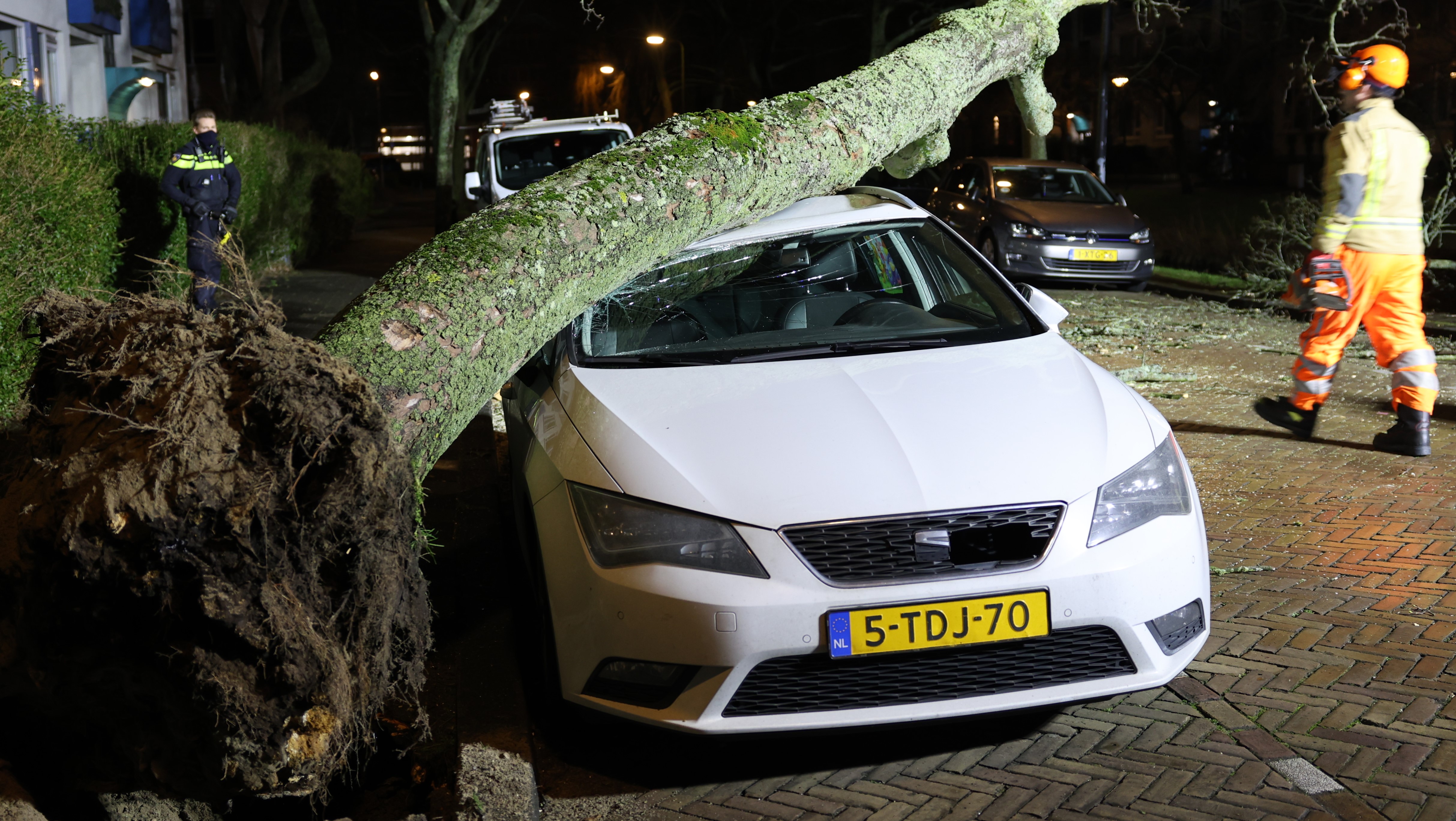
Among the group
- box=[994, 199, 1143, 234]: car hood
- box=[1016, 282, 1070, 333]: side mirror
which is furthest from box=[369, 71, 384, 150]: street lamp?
box=[1016, 282, 1070, 333]: side mirror

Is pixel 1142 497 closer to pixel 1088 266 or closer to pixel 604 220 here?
pixel 604 220

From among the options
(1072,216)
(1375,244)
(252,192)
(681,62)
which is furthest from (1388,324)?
(681,62)

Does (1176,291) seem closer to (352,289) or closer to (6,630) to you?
(352,289)

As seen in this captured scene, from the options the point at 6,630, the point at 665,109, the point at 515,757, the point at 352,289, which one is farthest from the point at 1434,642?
the point at 665,109

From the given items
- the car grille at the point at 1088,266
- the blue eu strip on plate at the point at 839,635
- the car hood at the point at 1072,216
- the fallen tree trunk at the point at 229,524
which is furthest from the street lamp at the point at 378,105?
the blue eu strip on plate at the point at 839,635

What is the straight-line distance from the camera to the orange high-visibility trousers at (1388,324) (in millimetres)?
5773

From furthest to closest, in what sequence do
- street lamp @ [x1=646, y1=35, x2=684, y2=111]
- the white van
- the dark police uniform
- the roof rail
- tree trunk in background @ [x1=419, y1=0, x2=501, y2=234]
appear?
street lamp @ [x1=646, y1=35, x2=684, y2=111] < tree trunk in background @ [x1=419, y1=0, x2=501, y2=234] < the white van < the dark police uniform < the roof rail

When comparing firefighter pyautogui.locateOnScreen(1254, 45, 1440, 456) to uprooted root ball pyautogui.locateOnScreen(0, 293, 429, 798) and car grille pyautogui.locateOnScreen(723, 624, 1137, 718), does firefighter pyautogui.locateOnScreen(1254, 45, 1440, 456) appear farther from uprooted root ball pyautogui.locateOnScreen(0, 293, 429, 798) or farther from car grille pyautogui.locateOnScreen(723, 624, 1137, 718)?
uprooted root ball pyautogui.locateOnScreen(0, 293, 429, 798)

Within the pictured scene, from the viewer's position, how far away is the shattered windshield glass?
4.08m

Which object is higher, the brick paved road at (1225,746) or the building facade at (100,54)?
the building facade at (100,54)

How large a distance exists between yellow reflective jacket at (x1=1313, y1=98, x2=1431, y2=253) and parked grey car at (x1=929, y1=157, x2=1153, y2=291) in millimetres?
7992

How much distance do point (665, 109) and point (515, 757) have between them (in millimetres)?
41283

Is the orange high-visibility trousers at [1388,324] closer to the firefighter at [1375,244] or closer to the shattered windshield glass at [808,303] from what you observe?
the firefighter at [1375,244]

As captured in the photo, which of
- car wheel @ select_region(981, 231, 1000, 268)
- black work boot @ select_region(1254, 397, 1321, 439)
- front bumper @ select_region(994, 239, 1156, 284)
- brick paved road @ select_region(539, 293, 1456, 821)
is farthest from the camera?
car wheel @ select_region(981, 231, 1000, 268)
